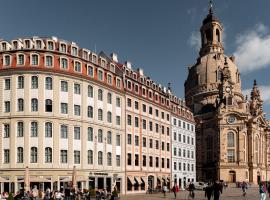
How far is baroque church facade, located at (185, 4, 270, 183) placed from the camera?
13262 centimetres

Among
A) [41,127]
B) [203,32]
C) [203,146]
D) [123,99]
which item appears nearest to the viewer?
[41,127]

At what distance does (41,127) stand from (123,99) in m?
17.7

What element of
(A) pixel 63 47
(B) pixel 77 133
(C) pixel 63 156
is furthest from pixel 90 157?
(A) pixel 63 47

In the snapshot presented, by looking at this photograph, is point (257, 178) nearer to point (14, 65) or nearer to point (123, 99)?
point (123, 99)

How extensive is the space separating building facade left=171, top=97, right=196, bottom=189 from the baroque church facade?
33.9 metres

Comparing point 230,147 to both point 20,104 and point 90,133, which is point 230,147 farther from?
point 20,104

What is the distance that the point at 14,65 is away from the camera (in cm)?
5791

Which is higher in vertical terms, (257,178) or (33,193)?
(33,193)

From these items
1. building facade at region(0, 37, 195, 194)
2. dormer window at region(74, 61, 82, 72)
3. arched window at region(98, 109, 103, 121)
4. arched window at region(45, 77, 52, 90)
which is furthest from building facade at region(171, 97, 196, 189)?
arched window at region(45, 77, 52, 90)

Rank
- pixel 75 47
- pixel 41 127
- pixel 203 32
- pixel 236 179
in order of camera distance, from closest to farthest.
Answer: pixel 41 127, pixel 75 47, pixel 236 179, pixel 203 32

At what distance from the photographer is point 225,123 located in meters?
135

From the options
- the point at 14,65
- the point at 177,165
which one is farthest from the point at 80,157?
the point at 177,165

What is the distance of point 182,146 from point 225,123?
4480cm

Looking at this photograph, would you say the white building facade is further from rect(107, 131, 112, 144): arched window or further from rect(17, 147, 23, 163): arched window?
rect(17, 147, 23, 163): arched window
